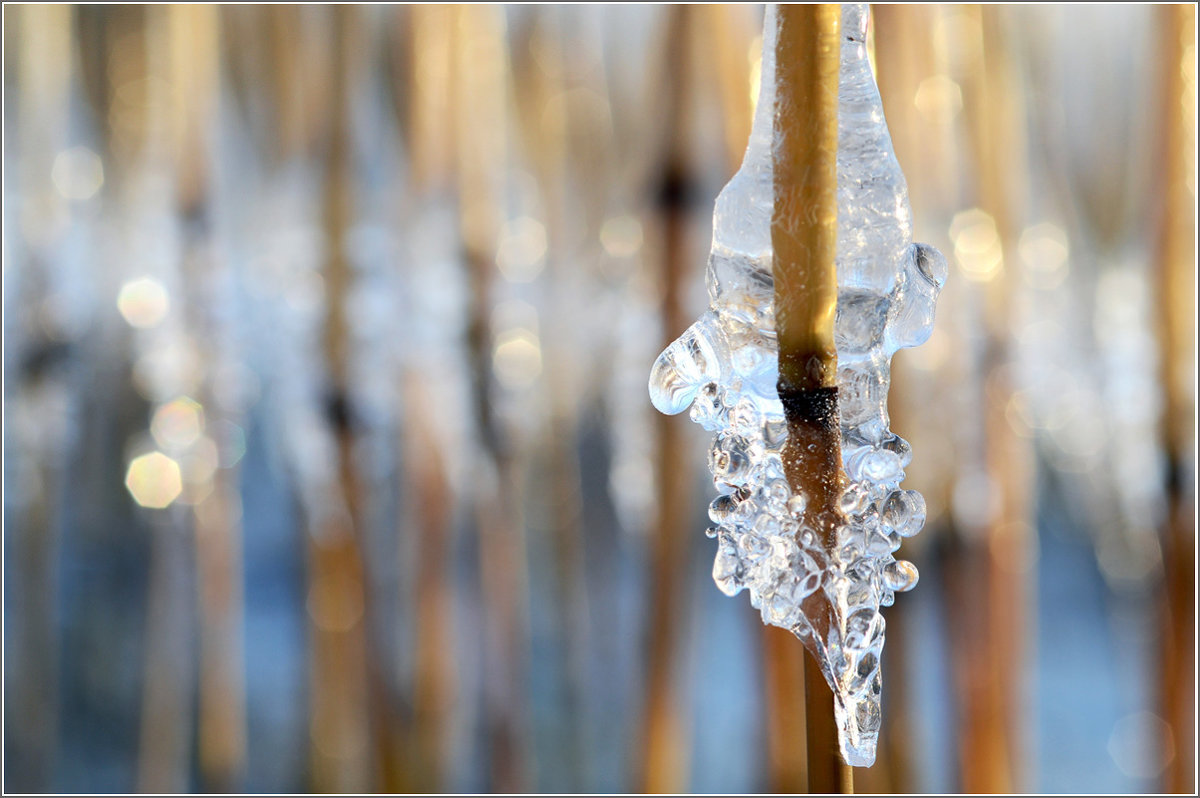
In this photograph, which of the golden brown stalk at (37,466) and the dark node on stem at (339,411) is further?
the golden brown stalk at (37,466)

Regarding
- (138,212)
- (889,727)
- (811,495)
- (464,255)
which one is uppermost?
(138,212)

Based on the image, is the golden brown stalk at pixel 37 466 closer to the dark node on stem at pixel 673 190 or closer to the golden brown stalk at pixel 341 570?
the golden brown stalk at pixel 341 570

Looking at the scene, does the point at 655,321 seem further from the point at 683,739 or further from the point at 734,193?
the point at 734,193

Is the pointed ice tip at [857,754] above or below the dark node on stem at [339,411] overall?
below

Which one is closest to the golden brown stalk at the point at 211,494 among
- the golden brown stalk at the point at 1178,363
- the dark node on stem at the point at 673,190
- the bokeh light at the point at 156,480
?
the bokeh light at the point at 156,480

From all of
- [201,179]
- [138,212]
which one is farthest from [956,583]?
[138,212]

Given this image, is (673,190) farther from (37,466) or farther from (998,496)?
(37,466)
